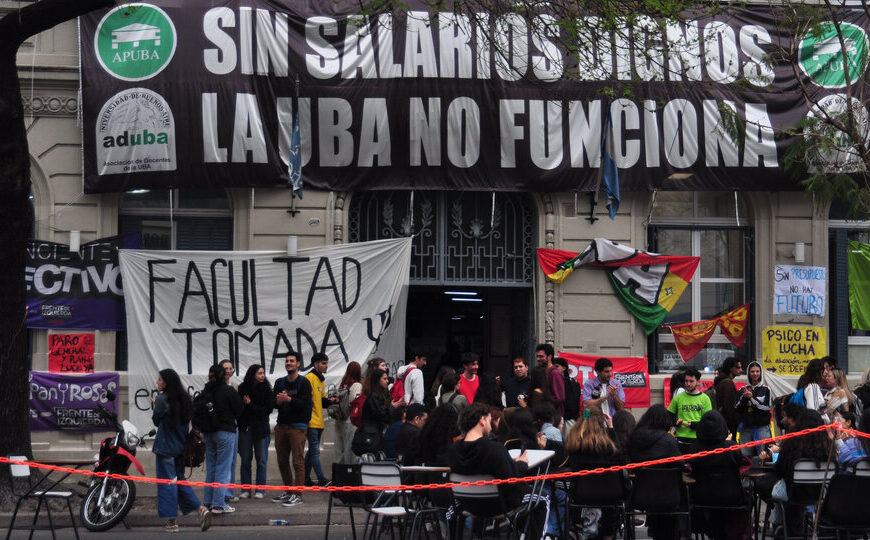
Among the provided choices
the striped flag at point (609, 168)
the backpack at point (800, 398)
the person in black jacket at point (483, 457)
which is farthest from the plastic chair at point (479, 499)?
the striped flag at point (609, 168)

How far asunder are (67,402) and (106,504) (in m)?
4.61

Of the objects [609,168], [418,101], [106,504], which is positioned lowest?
[106,504]

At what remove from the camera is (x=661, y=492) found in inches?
437

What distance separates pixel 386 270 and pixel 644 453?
24.0 ft

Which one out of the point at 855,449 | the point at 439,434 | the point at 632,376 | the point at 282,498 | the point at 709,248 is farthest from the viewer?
the point at 709,248

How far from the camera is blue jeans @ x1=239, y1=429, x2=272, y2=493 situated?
15797mm

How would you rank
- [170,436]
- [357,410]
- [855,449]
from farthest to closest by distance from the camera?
[357,410]
[170,436]
[855,449]

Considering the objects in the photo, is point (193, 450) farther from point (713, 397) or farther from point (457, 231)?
point (713, 397)

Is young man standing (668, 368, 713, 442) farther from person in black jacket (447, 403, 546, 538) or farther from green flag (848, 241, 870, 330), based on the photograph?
green flag (848, 241, 870, 330)

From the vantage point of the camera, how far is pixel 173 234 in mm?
18375

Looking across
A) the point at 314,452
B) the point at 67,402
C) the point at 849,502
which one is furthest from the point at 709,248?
the point at 67,402

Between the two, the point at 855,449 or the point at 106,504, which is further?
the point at 106,504

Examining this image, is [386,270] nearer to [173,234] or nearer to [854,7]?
[173,234]

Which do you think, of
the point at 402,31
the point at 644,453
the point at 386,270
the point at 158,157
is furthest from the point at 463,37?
the point at 644,453
